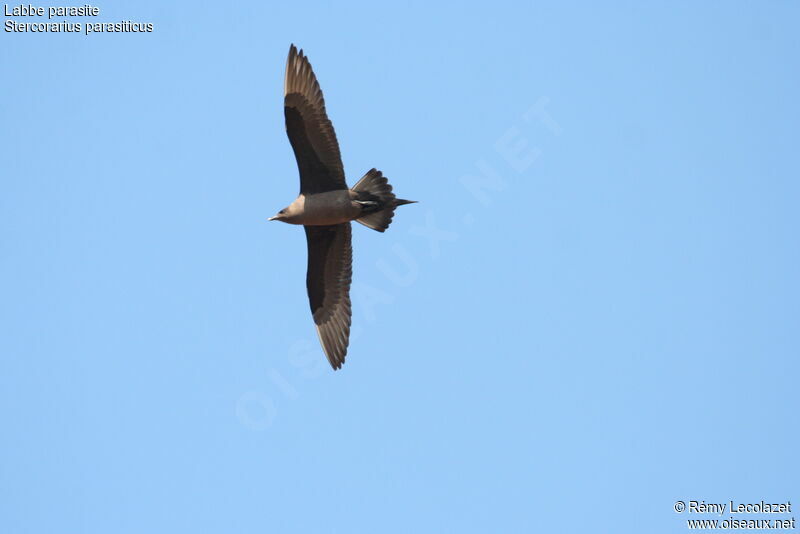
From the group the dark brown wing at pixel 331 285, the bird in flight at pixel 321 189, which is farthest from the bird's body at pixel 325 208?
the dark brown wing at pixel 331 285

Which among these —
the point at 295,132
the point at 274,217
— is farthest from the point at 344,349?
the point at 295,132

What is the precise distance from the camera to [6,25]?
17641mm

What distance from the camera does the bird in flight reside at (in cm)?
1522

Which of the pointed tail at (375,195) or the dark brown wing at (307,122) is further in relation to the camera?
the pointed tail at (375,195)

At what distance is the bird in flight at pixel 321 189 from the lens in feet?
49.9

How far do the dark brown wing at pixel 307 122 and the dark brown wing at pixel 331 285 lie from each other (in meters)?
1.30

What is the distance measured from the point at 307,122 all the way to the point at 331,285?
2785 millimetres

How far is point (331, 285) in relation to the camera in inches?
659

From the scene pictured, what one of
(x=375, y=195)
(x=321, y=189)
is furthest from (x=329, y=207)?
(x=375, y=195)

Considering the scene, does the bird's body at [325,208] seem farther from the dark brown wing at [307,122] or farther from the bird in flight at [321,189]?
the dark brown wing at [307,122]

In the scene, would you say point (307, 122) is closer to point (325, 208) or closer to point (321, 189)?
point (321, 189)

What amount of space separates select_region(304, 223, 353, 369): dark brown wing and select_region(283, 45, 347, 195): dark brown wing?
51.0 inches

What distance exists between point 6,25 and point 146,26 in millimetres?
2230

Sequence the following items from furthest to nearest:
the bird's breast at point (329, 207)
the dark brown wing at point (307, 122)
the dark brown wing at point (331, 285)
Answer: the dark brown wing at point (331, 285), the bird's breast at point (329, 207), the dark brown wing at point (307, 122)
